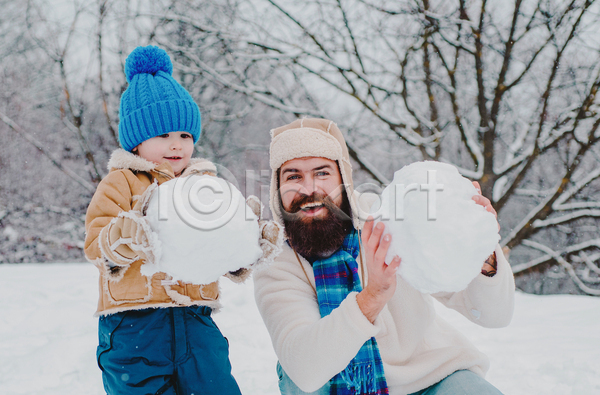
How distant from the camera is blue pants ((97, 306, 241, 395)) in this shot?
4.91ft

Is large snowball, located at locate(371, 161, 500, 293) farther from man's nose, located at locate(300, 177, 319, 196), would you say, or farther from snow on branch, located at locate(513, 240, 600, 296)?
snow on branch, located at locate(513, 240, 600, 296)

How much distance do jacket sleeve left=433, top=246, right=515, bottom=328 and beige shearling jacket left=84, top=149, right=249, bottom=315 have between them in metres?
0.99

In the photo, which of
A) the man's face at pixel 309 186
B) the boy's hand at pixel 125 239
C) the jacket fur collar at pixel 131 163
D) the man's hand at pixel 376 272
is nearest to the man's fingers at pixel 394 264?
the man's hand at pixel 376 272

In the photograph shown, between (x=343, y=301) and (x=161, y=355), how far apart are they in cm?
71

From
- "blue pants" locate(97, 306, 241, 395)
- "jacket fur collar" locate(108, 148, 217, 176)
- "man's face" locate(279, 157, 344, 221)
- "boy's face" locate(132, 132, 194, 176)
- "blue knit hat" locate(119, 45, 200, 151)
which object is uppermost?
"blue knit hat" locate(119, 45, 200, 151)

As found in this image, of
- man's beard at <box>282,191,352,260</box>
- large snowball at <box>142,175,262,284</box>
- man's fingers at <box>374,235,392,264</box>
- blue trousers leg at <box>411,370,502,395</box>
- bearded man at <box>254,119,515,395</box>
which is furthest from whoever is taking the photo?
man's beard at <box>282,191,352,260</box>

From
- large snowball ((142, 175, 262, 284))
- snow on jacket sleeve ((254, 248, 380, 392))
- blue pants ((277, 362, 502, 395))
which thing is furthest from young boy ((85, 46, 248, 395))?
blue pants ((277, 362, 502, 395))

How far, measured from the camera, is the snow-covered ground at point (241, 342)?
272 centimetres

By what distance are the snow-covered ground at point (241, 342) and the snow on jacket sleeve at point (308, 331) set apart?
1.33 m

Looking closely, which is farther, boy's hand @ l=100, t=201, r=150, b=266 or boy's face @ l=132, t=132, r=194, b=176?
boy's face @ l=132, t=132, r=194, b=176

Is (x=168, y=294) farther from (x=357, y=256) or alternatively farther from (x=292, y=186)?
(x=357, y=256)

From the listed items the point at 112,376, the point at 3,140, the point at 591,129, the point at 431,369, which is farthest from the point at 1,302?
the point at 591,129

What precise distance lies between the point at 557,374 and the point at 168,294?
2.80m

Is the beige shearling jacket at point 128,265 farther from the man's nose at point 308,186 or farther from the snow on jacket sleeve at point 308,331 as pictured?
the man's nose at point 308,186
